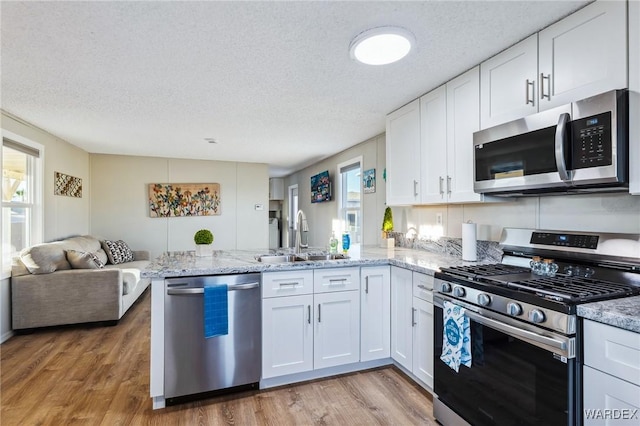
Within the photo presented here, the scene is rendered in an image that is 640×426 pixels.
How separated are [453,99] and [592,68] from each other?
0.93m

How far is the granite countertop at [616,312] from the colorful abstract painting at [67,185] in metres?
5.34

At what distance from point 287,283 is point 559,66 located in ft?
6.67

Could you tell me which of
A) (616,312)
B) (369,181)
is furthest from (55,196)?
(616,312)

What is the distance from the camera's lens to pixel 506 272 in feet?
6.22

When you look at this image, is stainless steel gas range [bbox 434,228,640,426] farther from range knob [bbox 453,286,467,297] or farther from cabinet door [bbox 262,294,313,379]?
cabinet door [bbox 262,294,313,379]

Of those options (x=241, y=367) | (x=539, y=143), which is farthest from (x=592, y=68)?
(x=241, y=367)

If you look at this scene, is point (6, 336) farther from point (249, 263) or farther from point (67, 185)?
point (249, 263)

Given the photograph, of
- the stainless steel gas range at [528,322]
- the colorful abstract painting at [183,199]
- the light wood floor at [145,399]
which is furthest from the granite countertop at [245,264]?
the colorful abstract painting at [183,199]

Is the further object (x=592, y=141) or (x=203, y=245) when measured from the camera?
(x=203, y=245)

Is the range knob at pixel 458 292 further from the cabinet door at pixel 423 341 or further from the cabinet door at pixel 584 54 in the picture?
the cabinet door at pixel 584 54

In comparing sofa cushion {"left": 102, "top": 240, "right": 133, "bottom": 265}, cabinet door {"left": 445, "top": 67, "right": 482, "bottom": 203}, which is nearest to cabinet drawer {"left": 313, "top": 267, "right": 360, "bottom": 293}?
cabinet door {"left": 445, "top": 67, "right": 482, "bottom": 203}

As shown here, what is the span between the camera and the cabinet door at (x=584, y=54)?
1.46 meters

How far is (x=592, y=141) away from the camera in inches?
59.2

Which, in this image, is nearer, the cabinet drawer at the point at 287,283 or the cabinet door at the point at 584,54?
the cabinet door at the point at 584,54
